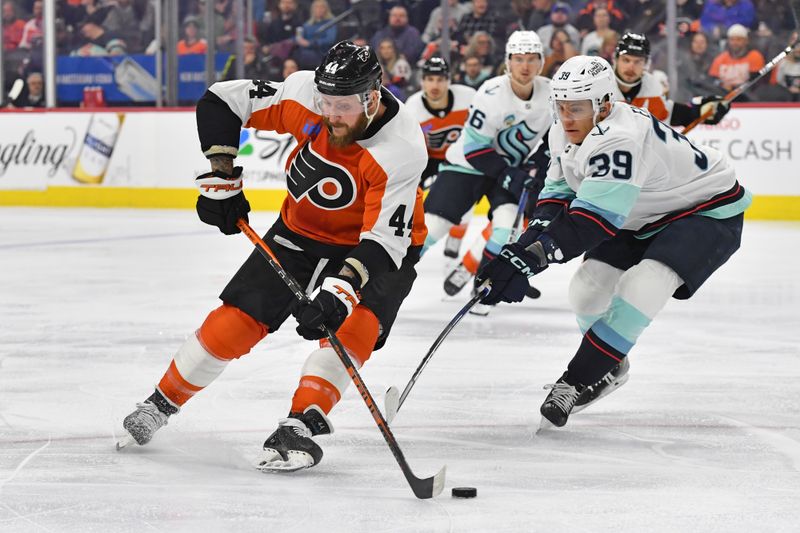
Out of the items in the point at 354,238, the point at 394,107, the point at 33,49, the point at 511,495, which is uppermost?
the point at 394,107

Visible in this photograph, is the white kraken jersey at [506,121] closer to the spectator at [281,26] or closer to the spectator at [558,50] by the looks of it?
the spectator at [558,50]

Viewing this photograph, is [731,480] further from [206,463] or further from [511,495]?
[206,463]

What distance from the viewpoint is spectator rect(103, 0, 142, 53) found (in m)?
9.84

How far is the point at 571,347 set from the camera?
4.18 meters

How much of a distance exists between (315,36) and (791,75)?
350 centimetres

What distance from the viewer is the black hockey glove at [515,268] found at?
2.71m

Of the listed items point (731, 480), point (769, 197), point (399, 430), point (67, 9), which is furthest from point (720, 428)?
point (67, 9)

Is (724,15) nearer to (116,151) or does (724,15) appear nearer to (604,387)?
(116,151)

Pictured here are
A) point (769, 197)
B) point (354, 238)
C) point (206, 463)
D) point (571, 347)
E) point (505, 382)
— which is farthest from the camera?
point (769, 197)

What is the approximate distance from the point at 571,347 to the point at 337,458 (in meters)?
1.70

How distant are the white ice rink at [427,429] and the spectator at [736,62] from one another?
3.43 metres

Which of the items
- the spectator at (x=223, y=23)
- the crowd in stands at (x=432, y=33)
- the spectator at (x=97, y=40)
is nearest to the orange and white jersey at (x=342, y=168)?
the crowd in stands at (x=432, y=33)

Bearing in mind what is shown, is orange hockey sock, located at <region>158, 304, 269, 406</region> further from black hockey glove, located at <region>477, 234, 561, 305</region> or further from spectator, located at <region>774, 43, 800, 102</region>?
spectator, located at <region>774, 43, 800, 102</region>

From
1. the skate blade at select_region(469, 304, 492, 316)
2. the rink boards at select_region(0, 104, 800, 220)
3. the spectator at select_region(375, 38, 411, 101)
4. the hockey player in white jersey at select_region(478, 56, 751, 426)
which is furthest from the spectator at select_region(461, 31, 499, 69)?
the hockey player in white jersey at select_region(478, 56, 751, 426)
